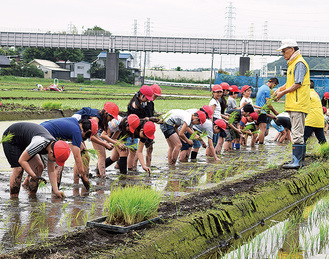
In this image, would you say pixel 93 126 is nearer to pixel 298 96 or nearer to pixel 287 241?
pixel 287 241

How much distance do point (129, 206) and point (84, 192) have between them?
2.30m

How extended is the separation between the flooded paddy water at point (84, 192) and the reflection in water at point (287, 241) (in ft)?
0.63

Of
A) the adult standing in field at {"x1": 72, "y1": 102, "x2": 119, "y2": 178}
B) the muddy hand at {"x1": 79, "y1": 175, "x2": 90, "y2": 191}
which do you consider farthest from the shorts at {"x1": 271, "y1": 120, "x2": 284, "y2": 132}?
the muddy hand at {"x1": 79, "y1": 175, "x2": 90, "y2": 191}

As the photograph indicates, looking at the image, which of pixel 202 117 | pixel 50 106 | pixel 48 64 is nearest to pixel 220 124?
A: pixel 202 117

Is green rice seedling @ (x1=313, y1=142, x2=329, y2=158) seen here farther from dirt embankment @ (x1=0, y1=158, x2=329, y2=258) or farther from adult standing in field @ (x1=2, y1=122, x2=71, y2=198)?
adult standing in field @ (x1=2, y1=122, x2=71, y2=198)

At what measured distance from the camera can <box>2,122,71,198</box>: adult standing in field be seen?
5.48 meters

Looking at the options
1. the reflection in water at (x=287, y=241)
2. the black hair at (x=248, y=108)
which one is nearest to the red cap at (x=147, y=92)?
the reflection in water at (x=287, y=241)

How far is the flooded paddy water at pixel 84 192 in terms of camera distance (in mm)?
4551

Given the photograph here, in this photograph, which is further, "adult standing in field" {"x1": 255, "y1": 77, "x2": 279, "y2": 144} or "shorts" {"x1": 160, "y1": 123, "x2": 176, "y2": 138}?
"adult standing in field" {"x1": 255, "y1": 77, "x2": 279, "y2": 144}

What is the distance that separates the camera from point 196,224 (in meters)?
4.76

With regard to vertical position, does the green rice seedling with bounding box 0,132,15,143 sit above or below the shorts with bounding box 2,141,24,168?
above

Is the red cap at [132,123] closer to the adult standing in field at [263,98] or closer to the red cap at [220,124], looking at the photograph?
the red cap at [220,124]

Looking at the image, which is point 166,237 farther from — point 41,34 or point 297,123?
point 41,34

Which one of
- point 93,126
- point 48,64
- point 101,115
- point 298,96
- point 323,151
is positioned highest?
point 48,64
